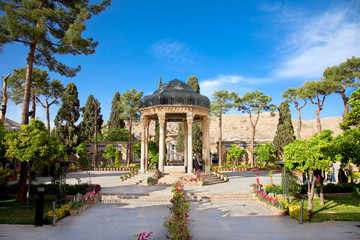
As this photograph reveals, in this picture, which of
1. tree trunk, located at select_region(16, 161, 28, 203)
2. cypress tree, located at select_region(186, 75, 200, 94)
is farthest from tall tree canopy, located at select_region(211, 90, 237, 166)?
tree trunk, located at select_region(16, 161, 28, 203)

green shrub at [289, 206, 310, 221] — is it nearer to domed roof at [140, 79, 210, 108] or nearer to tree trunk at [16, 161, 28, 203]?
domed roof at [140, 79, 210, 108]

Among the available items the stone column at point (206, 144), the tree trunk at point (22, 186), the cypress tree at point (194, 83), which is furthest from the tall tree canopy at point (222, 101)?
the tree trunk at point (22, 186)

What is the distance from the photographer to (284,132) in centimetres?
3177

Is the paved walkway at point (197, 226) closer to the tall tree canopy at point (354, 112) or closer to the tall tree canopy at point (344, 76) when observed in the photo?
the tall tree canopy at point (354, 112)

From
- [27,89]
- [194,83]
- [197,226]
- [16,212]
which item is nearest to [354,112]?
[197,226]

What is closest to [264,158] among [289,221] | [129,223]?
[289,221]

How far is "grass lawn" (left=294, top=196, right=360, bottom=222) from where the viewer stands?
9.56 meters

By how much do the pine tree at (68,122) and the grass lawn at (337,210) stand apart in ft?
88.7

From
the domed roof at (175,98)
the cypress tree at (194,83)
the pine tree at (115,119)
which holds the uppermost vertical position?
the cypress tree at (194,83)

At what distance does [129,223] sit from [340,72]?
1266 inches

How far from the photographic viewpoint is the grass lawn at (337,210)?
31.4 feet

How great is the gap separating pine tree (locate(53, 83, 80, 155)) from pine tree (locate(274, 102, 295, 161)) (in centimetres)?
2624

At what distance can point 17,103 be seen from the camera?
29.6 metres

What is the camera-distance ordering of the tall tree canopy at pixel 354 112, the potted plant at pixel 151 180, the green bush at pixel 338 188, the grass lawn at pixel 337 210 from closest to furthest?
the tall tree canopy at pixel 354 112 → the grass lawn at pixel 337 210 → the green bush at pixel 338 188 → the potted plant at pixel 151 180
